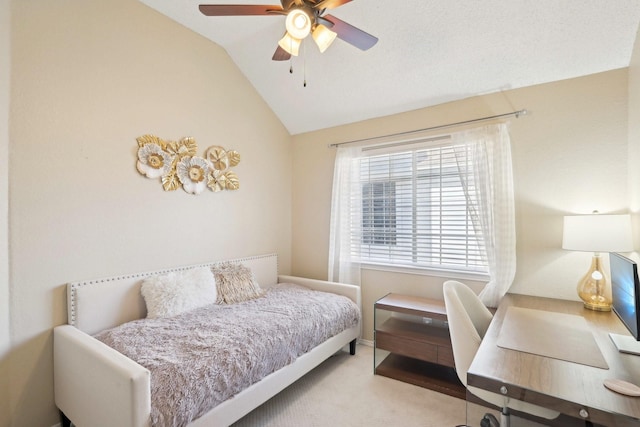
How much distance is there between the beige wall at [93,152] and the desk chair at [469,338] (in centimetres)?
223

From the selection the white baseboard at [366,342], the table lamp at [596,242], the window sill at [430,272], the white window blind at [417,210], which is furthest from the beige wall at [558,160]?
the white baseboard at [366,342]

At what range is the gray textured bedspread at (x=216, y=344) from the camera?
1463 millimetres

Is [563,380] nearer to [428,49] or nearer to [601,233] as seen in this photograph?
[601,233]

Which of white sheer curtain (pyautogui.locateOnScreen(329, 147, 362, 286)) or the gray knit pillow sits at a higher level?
white sheer curtain (pyautogui.locateOnScreen(329, 147, 362, 286))

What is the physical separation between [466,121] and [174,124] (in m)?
2.66

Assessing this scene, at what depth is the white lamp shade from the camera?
1896 millimetres

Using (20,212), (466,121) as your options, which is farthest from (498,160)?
(20,212)

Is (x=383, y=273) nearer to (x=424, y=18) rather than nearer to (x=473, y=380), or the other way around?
(x=473, y=380)

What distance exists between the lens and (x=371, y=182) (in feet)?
11.0

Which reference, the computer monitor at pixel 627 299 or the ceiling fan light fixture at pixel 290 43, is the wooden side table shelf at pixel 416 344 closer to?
the computer monitor at pixel 627 299

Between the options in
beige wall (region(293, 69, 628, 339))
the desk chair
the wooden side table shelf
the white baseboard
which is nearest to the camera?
the desk chair

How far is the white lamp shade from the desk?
0.68m

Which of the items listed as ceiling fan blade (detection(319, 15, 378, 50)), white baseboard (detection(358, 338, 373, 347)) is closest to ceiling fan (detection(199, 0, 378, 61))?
ceiling fan blade (detection(319, 15, 378, 50))

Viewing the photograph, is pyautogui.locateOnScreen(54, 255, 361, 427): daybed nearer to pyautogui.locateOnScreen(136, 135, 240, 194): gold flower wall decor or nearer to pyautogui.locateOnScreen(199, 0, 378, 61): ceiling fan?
pyautogui.locateOnScreen(136, 135, 240, 194): gold flower wall decor
